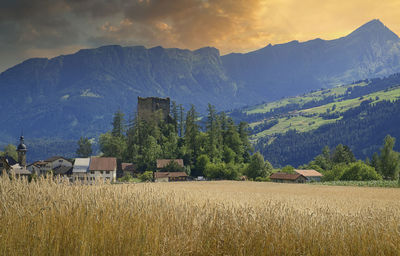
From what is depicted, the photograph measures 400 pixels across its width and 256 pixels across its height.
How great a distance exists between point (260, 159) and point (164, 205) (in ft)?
249

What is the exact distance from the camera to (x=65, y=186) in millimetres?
9523

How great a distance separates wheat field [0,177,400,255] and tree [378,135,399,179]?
276 feet

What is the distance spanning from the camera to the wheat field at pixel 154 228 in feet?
22.6

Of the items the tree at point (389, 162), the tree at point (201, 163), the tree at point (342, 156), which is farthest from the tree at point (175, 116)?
the tree at point (389, 162)

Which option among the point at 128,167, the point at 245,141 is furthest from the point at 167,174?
the point at 245,141

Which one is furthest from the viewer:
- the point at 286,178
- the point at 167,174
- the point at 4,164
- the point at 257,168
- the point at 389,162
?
the point at 286,178

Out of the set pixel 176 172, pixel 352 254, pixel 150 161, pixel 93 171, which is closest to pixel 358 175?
pixel 176 172

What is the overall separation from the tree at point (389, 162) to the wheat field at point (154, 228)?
84068 mm

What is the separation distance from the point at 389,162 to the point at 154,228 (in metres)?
89.4

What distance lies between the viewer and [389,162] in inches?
3314

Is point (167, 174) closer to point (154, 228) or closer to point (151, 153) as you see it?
point (151, 153)

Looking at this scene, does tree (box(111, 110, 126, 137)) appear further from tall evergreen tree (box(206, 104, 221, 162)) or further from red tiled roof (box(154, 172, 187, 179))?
red tiled roof (box(154, 172, 187, 179))

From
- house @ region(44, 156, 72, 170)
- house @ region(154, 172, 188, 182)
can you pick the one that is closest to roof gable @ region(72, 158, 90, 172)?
house @ region(154, 172, 188, 182)

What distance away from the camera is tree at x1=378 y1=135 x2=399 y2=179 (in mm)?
83662
